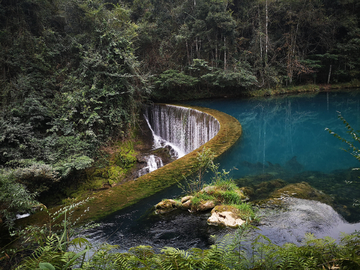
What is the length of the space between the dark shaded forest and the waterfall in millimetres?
1696

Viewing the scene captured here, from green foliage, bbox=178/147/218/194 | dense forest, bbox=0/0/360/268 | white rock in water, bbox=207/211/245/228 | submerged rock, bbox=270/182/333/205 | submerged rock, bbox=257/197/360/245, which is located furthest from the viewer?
dense forest, bbox=0/0/360/268

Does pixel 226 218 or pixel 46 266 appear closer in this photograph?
pixel 46 266

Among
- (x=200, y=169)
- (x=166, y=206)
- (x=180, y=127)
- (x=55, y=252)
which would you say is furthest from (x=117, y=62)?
(x=55, y=252)

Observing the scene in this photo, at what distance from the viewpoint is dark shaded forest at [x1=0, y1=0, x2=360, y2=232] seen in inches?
241

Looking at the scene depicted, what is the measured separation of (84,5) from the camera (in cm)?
945

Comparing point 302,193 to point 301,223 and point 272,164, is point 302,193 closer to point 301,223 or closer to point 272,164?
point 301,223

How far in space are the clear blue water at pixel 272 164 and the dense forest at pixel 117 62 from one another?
209 cm

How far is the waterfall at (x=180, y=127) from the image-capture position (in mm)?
9086

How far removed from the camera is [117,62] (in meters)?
8.27

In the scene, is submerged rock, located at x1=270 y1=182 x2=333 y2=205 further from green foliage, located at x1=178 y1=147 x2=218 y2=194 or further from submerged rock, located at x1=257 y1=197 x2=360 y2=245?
green foliage, located at x1=178 y1=147 x2=218 y2=194

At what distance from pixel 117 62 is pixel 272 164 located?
6984mm

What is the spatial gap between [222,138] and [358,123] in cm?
647

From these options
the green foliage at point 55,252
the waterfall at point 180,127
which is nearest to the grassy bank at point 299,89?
the waterfall at point 180,127

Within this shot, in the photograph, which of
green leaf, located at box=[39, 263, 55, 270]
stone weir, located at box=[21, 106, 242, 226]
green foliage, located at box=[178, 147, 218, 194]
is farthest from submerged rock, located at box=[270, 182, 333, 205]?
green leaf, located at box=[39, 263, 55, 270]
